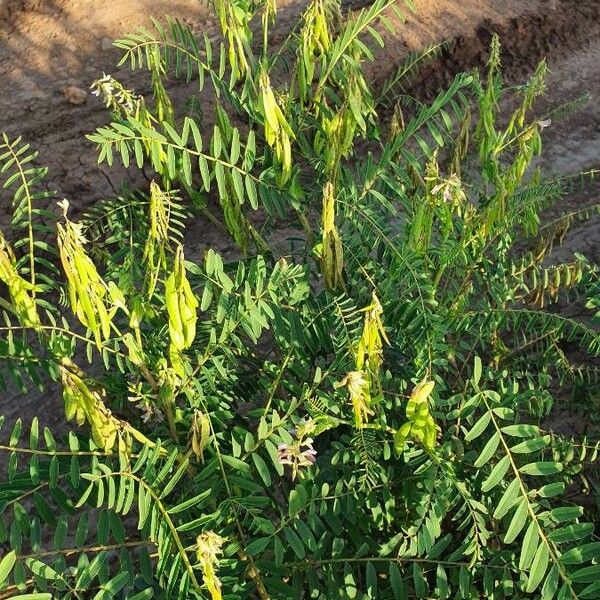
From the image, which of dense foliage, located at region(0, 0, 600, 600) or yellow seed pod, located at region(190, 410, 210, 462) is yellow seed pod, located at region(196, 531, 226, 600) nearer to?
dense foliage, located at region(0, 0, 600, 600)

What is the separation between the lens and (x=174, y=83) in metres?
3.53

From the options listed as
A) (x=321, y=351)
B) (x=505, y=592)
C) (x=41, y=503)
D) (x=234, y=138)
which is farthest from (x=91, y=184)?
(x=505, y=592)

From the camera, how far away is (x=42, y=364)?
180cm

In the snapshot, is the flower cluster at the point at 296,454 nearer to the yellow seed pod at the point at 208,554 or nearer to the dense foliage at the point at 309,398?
the dense foliage at the point at 309,398

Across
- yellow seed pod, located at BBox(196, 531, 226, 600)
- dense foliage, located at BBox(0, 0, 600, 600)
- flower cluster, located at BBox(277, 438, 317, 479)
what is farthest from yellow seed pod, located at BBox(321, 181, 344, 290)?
yellow seed pod, located at BBox(196, 531, 226, 600)

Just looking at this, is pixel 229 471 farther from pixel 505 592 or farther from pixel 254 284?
pixel 505 592

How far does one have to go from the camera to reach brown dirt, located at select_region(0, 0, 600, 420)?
3.34m

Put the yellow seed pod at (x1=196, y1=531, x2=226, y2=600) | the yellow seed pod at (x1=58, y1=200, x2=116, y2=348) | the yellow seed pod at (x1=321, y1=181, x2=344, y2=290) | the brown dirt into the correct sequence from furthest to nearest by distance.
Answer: the brown dirt, the yellow seed pod at (x1=321, y1=181, x2=344, y2=290), the yellow seed pod at (x1=58, y1=200, x2=116, y2=348), the yellow seed pod at (x1=196, y1=531, x2=226, y2=600)

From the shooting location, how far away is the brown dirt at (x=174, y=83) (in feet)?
11.0

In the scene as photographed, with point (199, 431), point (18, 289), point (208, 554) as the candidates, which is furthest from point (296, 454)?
point (18, 289)

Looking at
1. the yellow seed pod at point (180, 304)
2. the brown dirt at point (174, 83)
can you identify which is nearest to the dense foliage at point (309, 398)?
the yellow seed pod at point (180, 304)

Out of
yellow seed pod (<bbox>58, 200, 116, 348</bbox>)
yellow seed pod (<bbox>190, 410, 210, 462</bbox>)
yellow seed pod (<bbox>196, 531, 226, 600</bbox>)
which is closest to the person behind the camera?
yellow seed pod (<bbox>196, 531, 226, 600</bbox>)

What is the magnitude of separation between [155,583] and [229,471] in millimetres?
280

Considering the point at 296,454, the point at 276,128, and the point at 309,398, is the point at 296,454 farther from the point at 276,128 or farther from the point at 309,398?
the point at 276,128
